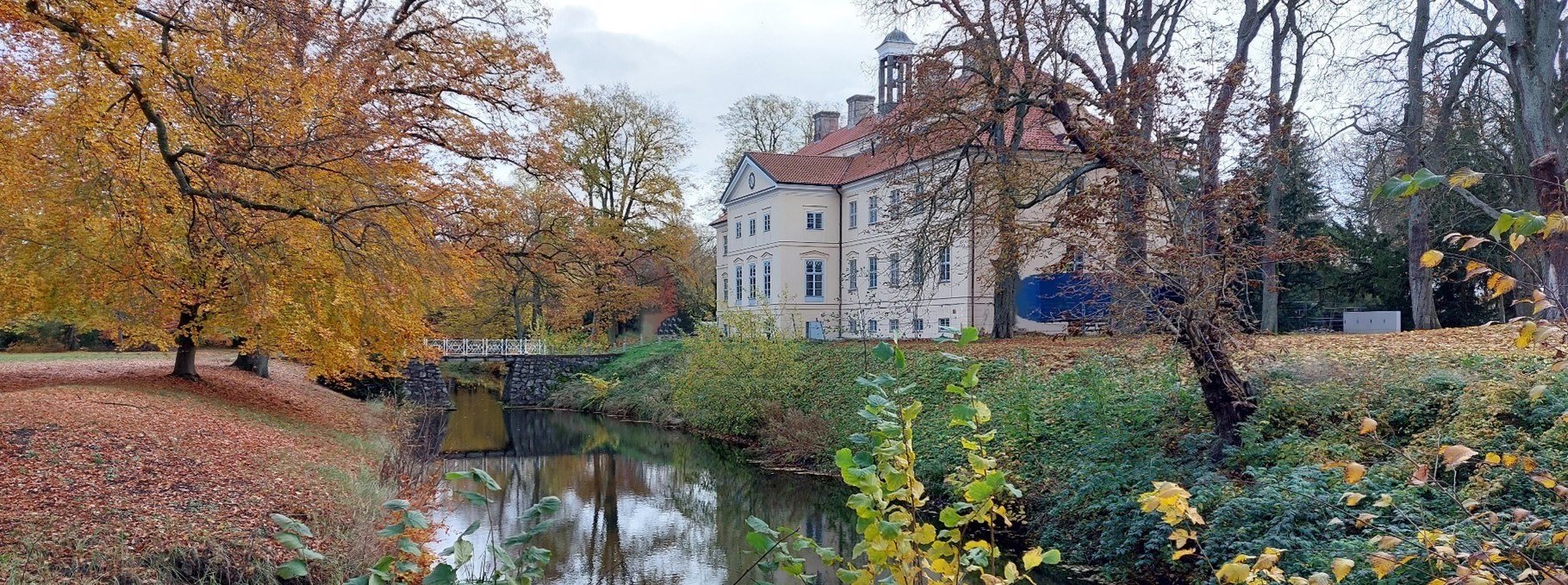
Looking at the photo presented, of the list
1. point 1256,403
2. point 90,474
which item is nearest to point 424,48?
point 90,474

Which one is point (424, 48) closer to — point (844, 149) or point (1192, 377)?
point (1192, 377)

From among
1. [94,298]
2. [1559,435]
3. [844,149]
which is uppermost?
[844,149]

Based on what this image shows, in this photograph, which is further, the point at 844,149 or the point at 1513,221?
the point at 844,149

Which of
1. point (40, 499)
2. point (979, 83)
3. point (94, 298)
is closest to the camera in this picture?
point (40, 499)

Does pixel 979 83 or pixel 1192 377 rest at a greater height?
pixel 979 83

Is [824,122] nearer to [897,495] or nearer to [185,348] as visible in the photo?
[185,348]

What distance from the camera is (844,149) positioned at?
132 feet

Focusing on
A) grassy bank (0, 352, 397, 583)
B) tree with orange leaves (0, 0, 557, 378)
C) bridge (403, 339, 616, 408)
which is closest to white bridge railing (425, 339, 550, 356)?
bridge (403, 339, 616, 408)

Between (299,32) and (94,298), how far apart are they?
5676 millimetres

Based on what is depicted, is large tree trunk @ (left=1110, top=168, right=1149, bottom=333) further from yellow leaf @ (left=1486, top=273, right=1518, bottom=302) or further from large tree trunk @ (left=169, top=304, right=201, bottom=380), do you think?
large tree trunk @ (left=169, top=304, right=201, bottom=380)

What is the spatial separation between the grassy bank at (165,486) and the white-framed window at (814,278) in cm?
2394

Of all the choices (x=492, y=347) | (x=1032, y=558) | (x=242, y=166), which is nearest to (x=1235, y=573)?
(x=1032, y=558)

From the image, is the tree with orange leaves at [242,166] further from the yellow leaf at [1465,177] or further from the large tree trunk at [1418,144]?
the large tree trunk at [1418,144]

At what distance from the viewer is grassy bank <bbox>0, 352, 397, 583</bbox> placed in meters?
7.07
